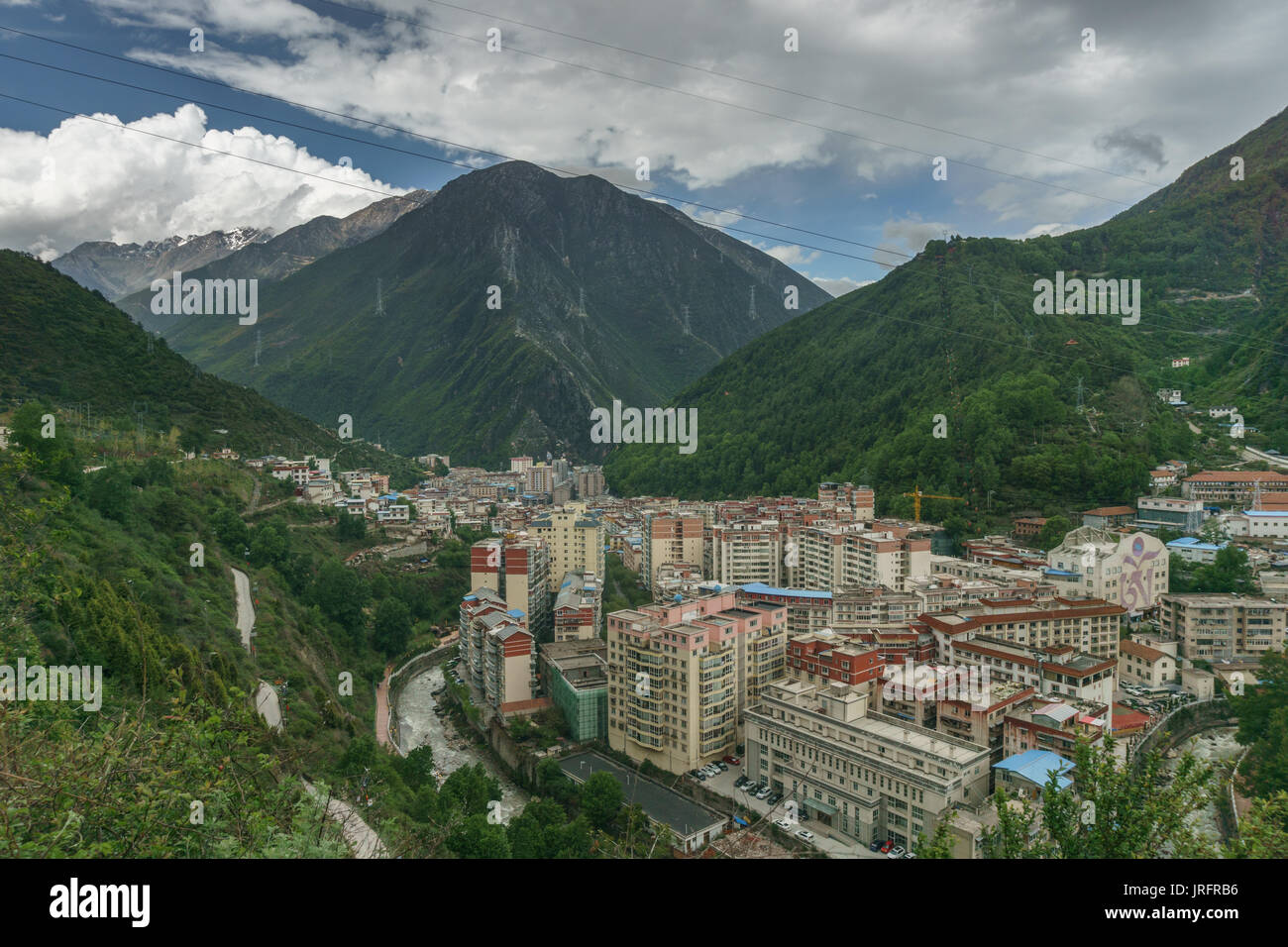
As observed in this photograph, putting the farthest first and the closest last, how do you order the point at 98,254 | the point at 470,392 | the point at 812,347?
the point at 98,254 → the point at 470,392 → the point at 812,347

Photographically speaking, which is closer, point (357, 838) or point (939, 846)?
point (939, 846)

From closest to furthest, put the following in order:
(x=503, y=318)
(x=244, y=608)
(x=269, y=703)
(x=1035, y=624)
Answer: (x=269, y=703) → (x=244, y=608) → (x=1035, y=624) → (x=503, y=318)

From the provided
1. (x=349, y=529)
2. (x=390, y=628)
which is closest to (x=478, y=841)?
(x=390, y=628)

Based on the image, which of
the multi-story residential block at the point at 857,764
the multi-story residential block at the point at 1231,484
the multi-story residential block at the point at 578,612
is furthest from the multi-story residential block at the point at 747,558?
the multi-story residential block at the point at 1231,484

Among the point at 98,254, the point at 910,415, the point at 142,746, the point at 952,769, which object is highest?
the point at 98,254

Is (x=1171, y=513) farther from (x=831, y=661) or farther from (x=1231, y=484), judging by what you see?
(x=831, y=661)

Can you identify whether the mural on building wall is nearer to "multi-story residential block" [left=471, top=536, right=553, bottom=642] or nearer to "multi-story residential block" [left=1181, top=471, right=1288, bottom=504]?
"multi-story residential block" [left=1181, top=471, right=1288, bottom=504]
